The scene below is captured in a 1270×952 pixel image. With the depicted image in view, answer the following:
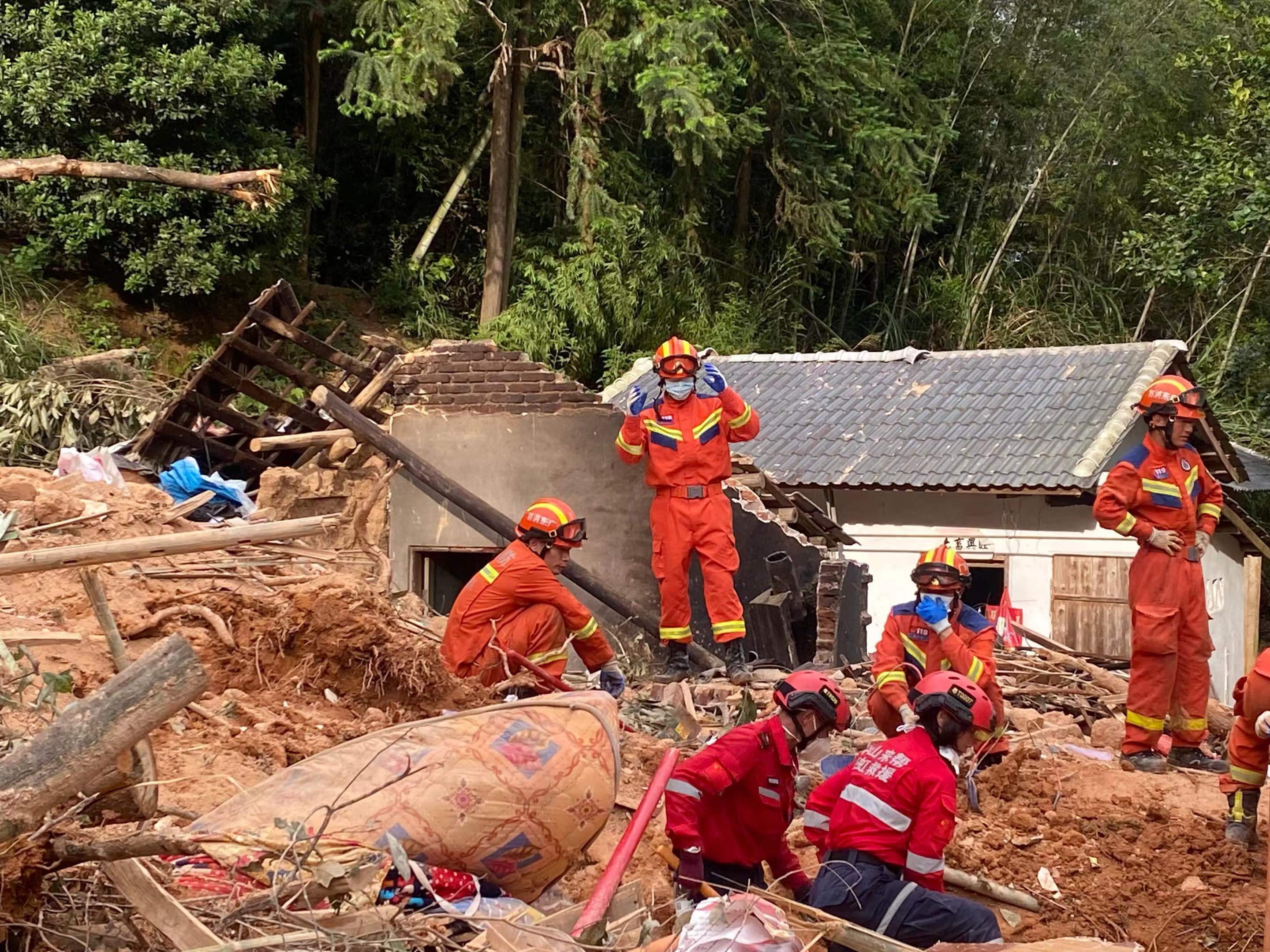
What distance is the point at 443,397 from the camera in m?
10.6

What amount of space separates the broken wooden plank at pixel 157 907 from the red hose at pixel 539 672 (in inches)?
120

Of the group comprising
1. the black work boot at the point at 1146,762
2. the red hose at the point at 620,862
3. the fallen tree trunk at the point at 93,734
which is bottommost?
the black work boot at the point at 1146,762

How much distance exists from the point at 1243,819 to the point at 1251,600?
40.7ft

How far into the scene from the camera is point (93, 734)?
3129mm

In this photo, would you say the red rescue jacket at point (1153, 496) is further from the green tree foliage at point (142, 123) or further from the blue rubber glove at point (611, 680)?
the green tree foliage at point (142, 123)

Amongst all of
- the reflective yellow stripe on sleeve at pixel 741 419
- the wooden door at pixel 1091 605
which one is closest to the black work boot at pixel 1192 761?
the reflective yellow stripe on sleeve at pixel 741 419

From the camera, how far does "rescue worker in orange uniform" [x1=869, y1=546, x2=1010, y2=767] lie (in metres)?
6.71

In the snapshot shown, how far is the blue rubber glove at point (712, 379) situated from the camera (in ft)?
29.1

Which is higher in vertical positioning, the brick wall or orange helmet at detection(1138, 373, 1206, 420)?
orange helmet at detection(1138, 373, 1206, 420)

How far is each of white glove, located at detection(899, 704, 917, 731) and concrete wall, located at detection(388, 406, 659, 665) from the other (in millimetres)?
3729

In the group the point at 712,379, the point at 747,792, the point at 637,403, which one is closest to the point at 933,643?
the point at 747,792

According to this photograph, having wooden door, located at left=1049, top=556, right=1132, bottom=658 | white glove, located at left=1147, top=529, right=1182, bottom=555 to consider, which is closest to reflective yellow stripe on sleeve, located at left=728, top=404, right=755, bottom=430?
white glove, located at left=1147, top=529, right=1182, bottom=555

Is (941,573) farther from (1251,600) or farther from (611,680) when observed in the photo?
(1251,600)

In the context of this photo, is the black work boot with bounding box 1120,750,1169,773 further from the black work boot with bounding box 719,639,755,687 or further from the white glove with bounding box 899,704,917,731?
the black work boot with bounding box 719,639,755,687
